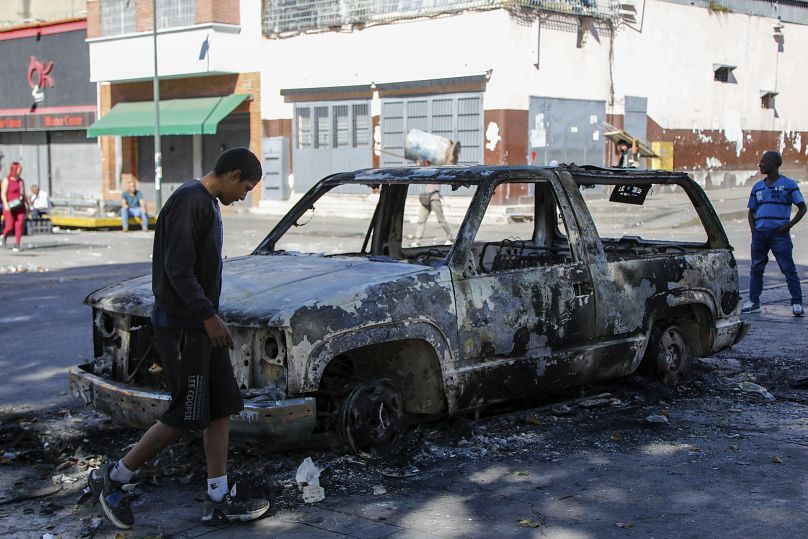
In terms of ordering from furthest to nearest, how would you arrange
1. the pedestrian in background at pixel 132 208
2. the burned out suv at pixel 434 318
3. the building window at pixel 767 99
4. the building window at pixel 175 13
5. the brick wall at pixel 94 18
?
the brick wall at pixel 94 18 < the building window at pixel 175 13 < the building window at pixel 767 99 < the pedestrian in background at pixel 132 208 < the burned out suv at pixel 434 318

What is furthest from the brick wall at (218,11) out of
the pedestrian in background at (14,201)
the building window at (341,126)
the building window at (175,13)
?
the pedestrian in background at (14,201)

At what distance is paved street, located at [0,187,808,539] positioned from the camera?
15.7 ft

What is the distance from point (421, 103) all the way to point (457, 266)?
21.7 metres

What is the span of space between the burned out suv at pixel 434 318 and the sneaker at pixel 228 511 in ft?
1.35

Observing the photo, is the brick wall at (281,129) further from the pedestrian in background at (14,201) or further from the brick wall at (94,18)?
the pedestrian in background at (14,201)

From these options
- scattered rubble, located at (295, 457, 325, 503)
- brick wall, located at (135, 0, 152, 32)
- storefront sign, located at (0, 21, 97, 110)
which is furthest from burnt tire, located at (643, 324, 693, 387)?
storefront sign, located at (0, 21, 97, 110)

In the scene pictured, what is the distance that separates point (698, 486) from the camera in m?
5.30

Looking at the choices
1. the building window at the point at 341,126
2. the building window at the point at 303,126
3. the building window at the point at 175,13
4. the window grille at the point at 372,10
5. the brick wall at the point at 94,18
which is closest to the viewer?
the window grille at the point at 372,10

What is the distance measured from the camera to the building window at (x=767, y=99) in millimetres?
32156

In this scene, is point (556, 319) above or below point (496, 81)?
below

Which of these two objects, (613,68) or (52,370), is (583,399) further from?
(613,68)

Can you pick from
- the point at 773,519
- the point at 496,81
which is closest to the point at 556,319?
the point at 773,519

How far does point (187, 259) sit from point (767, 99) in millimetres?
30879

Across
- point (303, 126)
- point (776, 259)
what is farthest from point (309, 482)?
point (303, 126)
